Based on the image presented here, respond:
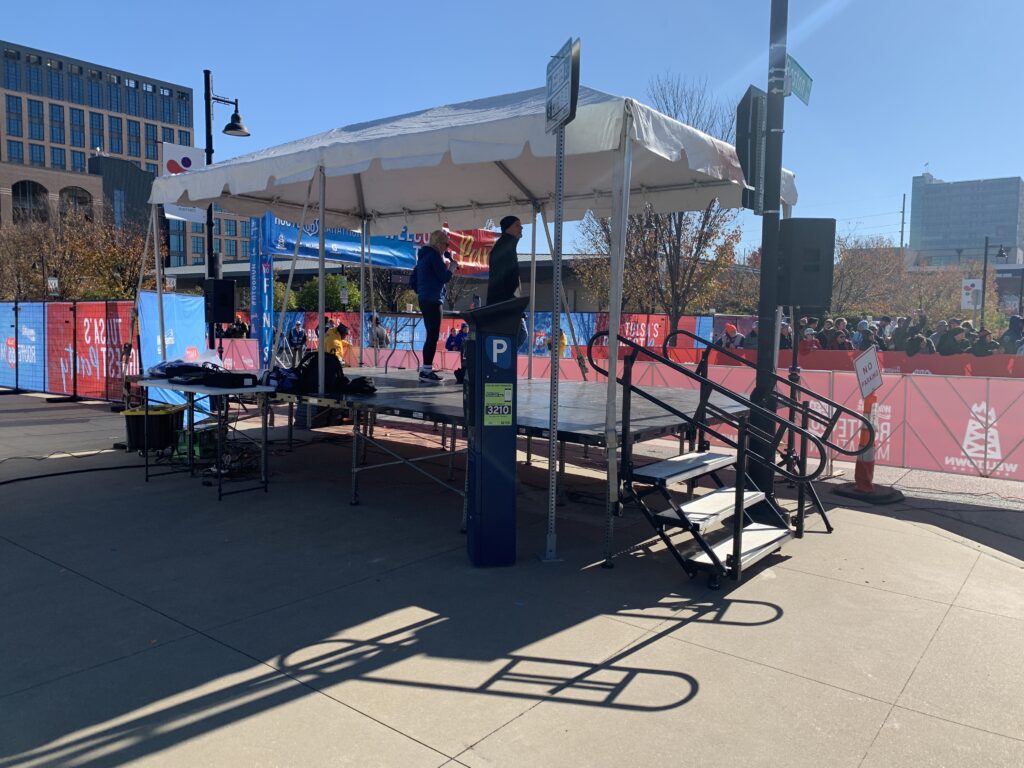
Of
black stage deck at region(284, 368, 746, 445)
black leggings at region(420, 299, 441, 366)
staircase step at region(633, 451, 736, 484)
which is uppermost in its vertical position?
black leggings at region(420, 299, 441, 366)

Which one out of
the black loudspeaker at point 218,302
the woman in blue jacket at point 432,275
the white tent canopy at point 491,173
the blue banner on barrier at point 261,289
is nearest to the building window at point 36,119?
the blue banner on barrier at point 261,289

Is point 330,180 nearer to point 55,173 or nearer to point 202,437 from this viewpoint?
point 202,437

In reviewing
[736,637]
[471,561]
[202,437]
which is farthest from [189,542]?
[736,637]

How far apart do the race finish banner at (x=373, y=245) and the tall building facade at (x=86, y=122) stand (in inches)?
3214

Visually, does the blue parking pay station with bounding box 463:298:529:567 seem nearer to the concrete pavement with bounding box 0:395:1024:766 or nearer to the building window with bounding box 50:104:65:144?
the concrete pavement with bounding box 0:395:1024:766

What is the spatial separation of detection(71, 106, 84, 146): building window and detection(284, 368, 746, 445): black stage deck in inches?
4543

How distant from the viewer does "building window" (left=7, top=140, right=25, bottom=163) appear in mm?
98000

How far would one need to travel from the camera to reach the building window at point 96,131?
106 m

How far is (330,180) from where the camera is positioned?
33.0ft

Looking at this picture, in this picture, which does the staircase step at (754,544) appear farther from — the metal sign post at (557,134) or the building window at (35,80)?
the building window at (35,80)

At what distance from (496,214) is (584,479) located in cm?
429

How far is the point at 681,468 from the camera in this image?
5.89 meters

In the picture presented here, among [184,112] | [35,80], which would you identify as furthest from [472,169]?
[184,112]

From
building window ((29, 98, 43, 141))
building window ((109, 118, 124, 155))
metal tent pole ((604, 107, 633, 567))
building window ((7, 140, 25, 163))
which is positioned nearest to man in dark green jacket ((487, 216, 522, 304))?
metal tent pole ((604, 107, 633, 567))
